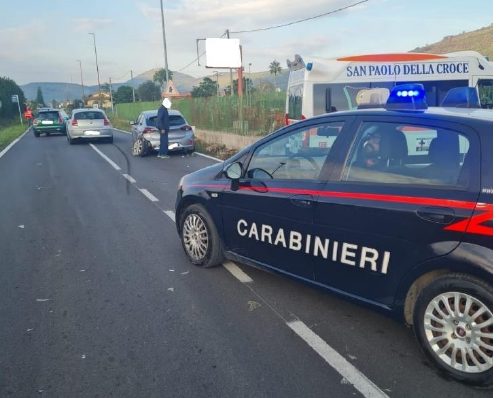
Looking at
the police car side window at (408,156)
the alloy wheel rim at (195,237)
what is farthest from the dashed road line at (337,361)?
the police car side window at (408,156)

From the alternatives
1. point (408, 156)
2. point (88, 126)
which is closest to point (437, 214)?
point (408, 156)

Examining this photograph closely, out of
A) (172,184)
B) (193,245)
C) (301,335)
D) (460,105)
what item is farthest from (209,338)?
(172,184)

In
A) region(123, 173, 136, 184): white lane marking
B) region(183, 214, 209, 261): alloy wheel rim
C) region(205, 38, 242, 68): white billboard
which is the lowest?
region(123, 173, 136, 184): white lane marking

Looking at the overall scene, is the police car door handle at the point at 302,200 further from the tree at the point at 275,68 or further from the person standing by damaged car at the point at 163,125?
the tree at the point at 275,68

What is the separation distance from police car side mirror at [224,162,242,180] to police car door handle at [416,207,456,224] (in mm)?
1885

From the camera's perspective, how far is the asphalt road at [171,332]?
3.12m

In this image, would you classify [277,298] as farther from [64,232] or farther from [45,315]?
[64,232]

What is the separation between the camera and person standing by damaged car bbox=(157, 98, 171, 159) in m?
15.8

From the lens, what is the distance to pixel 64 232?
6.94m


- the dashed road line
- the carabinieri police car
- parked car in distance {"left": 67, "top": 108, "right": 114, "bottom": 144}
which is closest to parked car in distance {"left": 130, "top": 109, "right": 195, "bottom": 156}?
parked car in distance {"left": 67, "top": 108, "right": 114, "bottom": 144}

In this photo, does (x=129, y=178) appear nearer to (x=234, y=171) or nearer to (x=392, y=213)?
(x=234, y=171)

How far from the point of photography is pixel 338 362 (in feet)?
10.9

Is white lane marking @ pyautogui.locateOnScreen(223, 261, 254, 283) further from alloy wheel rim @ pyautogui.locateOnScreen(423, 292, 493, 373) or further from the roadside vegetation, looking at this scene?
the roadside vegetation

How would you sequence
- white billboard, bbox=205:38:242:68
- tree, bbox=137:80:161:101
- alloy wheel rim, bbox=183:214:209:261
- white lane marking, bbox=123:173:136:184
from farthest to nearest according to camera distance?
1. tree, bbox=137:80:161:101
2. white billboard, bbox=205:38:242:68
3. white lane marking, bbox=123:173:136:184
4. alloy wheel rim, bbox=183:214:209:261
